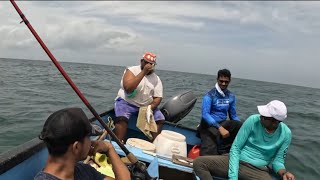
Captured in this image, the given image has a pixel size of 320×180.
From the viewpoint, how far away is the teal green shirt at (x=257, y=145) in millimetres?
4438

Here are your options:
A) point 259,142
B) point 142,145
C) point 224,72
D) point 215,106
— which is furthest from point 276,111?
point 142,145

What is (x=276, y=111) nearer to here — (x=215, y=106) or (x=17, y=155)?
(x=215, y=106)

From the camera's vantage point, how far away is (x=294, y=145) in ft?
39.1

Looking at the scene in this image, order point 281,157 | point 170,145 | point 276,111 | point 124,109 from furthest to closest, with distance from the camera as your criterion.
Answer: point 124,109
point 170,145
point 281,157
point 276,111

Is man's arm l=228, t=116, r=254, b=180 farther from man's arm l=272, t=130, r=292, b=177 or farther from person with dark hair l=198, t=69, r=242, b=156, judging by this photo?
person with dark hair l=198, t=69, r=242, b=156

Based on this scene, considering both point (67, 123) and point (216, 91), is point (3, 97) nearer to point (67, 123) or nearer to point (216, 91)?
point (216, 91)

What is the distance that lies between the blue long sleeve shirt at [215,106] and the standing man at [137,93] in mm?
947

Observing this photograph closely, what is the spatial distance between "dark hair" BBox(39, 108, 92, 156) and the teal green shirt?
2.92 metres

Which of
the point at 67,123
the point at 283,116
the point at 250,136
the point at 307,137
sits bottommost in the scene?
the point at 307,137

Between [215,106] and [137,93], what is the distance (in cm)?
147

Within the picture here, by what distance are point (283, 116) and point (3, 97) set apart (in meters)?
14.1

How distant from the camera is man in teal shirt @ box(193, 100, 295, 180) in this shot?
4.44m

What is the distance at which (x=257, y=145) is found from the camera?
446 centimetres

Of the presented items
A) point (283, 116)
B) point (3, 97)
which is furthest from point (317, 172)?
point (3, 97)
